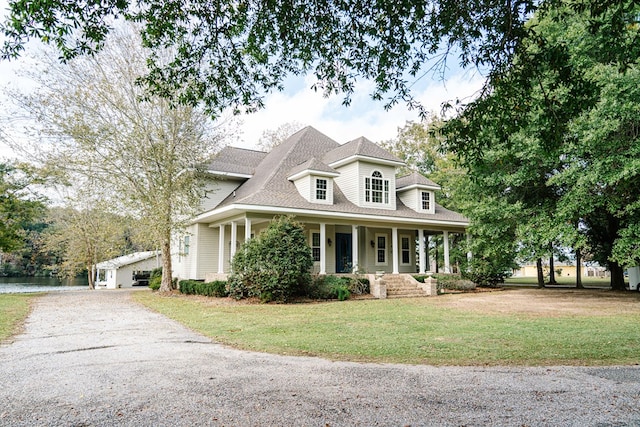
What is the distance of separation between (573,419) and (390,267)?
1930 centimetres

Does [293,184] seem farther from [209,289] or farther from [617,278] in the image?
[617,278]

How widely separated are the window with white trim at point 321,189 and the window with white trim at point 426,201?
6288 millimetres

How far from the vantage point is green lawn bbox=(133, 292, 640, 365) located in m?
6.39

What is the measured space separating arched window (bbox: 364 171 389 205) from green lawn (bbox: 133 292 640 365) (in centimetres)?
821

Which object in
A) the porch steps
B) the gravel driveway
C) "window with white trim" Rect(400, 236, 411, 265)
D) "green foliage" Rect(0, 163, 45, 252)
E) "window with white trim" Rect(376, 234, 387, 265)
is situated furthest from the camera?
"window with white trim" Rect(400, 236, 411, 265)

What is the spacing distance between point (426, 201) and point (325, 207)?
6992 millimetres

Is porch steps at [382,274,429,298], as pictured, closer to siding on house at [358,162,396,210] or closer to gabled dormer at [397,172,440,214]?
siding on house at [358,162,396,210]

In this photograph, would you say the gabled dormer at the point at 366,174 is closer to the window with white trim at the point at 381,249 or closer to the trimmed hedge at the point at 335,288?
the window with white trim at the point at 381,249

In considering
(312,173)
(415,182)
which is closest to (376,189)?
(415,182)

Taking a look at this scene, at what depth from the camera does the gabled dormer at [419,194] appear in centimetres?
2214

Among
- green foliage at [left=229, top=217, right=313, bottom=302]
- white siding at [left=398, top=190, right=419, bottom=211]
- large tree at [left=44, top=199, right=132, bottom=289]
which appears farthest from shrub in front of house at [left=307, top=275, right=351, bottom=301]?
large tree at [left=44, top=199, right=132, bottom=289]

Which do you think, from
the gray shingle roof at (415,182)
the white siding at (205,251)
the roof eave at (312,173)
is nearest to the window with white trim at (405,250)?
the gray shingle roof at (415,182)

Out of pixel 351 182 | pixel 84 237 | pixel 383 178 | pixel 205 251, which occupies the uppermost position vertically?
pixel 383 178

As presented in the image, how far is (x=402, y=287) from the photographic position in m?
18.4
